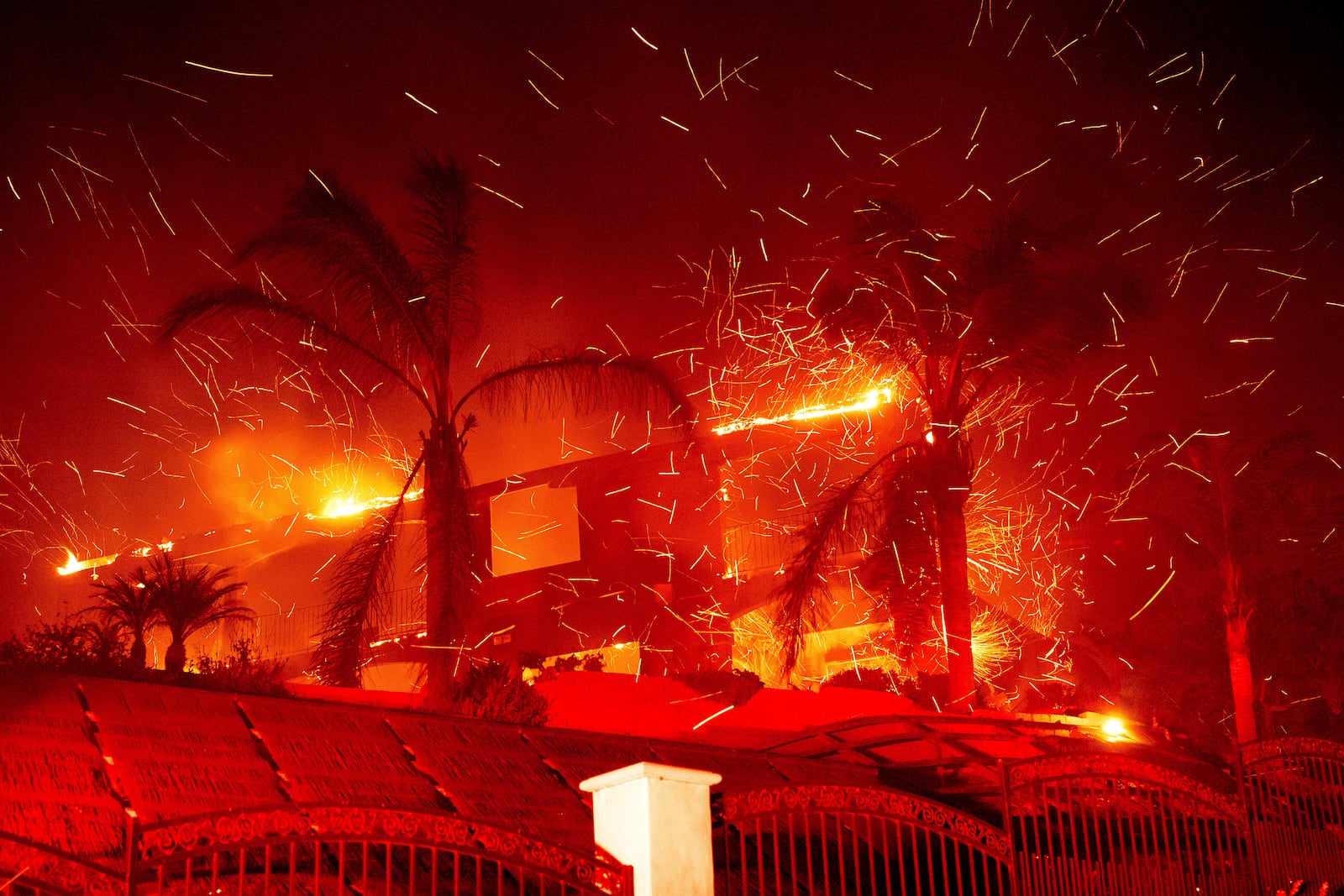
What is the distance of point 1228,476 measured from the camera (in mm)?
23000

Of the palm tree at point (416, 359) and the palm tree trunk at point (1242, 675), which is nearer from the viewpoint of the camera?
the palm tree at point (416, 359)

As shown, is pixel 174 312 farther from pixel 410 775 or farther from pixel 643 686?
pixel 643 686

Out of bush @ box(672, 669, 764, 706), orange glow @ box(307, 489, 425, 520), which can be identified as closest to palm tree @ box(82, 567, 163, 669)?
orange glow @ box(307, 489, 425, 520)

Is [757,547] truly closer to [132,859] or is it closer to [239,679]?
[239,679]

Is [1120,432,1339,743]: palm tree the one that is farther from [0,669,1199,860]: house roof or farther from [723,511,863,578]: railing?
[0,669,1199,860]: house roof

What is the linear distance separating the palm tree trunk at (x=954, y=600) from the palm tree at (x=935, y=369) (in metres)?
0.01

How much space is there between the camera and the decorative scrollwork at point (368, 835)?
191 inches

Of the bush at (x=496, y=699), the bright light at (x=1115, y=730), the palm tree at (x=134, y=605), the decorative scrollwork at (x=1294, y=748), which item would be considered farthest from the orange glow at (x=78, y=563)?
the decorative scrollwork at (x=1294, y=748)

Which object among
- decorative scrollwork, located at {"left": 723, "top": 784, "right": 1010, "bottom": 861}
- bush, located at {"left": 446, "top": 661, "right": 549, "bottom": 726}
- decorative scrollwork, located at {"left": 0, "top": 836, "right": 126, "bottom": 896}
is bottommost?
decorative scrollwork, located at {"left": 0, "top": 836, "right": 126, "bottom": 896}

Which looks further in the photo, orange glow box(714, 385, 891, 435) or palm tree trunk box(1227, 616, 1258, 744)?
palm tree trunk box(1227, 616, 1258, 744)

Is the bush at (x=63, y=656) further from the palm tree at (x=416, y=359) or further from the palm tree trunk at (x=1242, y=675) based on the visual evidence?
the palm tree trunk at (x=1242, y=675)

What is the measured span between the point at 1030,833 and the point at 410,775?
17.3 ft

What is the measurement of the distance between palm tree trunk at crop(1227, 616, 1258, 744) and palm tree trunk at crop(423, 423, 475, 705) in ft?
52.3

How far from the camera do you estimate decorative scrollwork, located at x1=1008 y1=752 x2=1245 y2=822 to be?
804 centimetres
